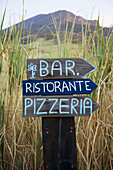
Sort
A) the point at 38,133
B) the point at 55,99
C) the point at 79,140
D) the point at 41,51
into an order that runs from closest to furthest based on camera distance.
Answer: the point at 55,99 → the point at 38,133 → the point at 79,140 → the point at 41,51

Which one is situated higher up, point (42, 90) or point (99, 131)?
point (42, 90)

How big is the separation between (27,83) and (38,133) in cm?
43

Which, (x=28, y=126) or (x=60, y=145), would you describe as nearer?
(x=60, y=145)

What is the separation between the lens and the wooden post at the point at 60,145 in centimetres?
130

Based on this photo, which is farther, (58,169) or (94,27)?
(94,27)

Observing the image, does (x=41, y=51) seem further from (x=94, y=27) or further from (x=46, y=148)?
(x=46, y=148)

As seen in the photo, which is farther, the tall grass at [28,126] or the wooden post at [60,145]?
the tall grass at [28,126]

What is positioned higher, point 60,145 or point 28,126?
point 28,126

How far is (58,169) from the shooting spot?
1318 millimetres

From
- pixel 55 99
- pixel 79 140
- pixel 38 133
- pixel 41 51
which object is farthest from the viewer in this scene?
pixel 41 51

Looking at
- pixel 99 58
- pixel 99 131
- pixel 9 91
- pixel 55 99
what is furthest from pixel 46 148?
pixel 99 58

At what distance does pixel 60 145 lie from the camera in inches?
51.7

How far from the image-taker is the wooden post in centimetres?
130

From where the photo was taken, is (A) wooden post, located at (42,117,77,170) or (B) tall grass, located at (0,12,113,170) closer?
(A) wooden post, located at (42,117,77,170)
